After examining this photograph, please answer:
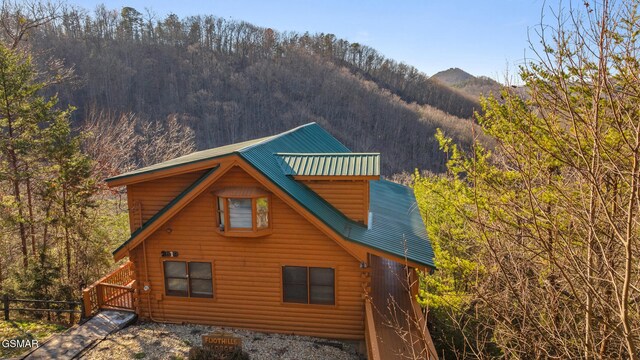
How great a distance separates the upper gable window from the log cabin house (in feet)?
0.10

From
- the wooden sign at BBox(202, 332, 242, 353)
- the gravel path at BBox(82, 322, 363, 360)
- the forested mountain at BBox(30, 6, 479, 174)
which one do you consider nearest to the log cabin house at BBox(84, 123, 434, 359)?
the gravel path at BBox(82, 322, 363, 360)

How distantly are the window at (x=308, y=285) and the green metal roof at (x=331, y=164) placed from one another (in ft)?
9.67

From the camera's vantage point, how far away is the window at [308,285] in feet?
38.5

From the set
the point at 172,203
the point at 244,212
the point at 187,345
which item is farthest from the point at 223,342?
the point at 172,203

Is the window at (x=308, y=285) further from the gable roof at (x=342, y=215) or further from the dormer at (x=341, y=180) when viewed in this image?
the dormer at (x=341, y=180)

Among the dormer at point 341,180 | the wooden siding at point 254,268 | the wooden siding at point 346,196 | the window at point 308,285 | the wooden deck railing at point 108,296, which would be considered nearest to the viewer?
the wooden siding at point 254,268

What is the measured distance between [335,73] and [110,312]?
10131 cm

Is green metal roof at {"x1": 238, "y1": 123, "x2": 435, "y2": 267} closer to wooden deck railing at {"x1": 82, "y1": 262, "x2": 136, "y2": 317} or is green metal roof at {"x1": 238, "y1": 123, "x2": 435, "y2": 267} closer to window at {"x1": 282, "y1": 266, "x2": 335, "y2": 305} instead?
window at {"x1": 282, "y1": 266, "x2": 335, "y2": 305}

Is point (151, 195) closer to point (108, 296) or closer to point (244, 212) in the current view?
point (244, 212)

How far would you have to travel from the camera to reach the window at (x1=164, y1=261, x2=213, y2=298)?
12281 mm

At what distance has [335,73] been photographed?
4245 inches

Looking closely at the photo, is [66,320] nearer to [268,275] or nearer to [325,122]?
[268,275]

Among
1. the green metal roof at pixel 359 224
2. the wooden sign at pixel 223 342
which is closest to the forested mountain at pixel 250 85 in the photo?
the green metal roof at pixel 359 224

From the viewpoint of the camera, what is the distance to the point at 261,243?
11805mm
